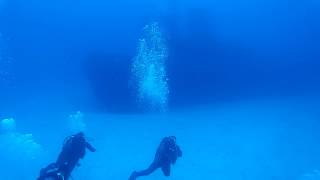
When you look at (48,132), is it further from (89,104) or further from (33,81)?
(33,81)

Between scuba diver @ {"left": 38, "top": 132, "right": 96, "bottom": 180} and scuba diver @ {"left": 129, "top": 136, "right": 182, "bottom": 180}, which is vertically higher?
scuba diver @ {"left": 129, "top": 136, "right": 182, "bottom": 180}

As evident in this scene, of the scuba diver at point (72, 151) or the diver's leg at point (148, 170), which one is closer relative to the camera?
the scuba diver at point (72, 151)

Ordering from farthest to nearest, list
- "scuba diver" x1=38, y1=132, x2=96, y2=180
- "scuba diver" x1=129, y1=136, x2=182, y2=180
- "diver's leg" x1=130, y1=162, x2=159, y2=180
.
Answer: "diver's leg" x1=130, y1=162, x2=159, y2=180
"scuba diver" x1=129, y1=136, x2=182, y2=180
"scuba diver" x1=38, y1=132, x2=96, y2=180

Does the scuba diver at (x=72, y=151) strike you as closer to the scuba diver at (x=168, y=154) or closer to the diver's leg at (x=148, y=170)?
the scuba diver at (x=168, y=154)

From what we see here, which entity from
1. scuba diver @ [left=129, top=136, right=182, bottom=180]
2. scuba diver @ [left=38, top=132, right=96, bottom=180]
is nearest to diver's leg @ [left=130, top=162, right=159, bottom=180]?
scuba diver @ [left=129, top=136, right=182, bottom=180]

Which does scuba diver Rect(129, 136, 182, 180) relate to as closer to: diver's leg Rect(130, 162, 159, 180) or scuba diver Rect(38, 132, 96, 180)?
diver's leg Rect(130, 162, 159, 180)

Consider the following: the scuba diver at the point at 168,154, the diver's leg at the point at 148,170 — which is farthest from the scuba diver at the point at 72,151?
the diver's leg at the point at 148,170

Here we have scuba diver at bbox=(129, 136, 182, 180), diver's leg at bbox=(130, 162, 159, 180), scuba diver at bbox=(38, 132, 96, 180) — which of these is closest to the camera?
scuba diver at bbox=(38, 132, 96, 180)

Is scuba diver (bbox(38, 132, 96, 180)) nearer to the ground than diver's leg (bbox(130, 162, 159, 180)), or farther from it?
nearer to the ground

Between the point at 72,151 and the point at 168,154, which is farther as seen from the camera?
the point at 168,154

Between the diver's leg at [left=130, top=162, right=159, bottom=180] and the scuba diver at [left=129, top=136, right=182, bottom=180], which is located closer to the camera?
the scuba diver at [left=129, top=136, right=182, bottom=180]

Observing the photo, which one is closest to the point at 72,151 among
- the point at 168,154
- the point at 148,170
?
the point at 168,154

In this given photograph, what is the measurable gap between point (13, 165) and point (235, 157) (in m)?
42.4

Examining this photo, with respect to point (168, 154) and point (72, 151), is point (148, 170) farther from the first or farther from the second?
point (72, 151)
